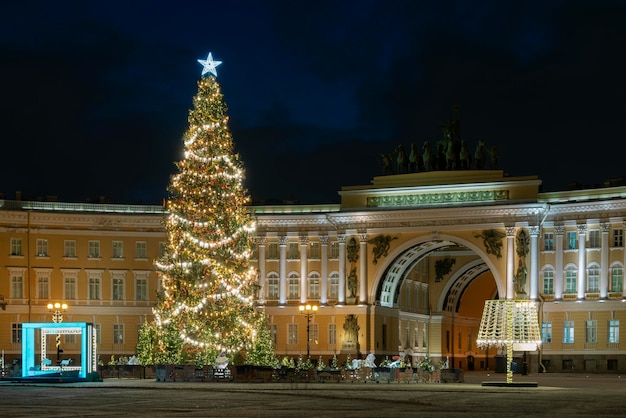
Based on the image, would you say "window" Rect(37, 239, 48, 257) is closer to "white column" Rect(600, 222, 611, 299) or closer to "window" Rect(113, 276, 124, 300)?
"window" Rect(113, 276, 124, 300)

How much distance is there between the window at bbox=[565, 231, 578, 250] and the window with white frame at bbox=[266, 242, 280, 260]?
20.1 m

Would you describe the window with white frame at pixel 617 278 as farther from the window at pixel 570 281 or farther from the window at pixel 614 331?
the window at pixel 570 281

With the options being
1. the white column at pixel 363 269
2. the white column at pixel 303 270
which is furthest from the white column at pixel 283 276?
the white column at pixel 363 269

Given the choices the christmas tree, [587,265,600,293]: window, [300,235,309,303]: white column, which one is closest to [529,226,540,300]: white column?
[587,265,600,293]: window

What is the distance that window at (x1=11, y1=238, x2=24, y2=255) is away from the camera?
272ft

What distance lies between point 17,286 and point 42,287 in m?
1.69

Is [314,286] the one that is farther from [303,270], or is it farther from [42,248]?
[42,248]

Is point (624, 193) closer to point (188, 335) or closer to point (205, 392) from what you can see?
point (188, 335)

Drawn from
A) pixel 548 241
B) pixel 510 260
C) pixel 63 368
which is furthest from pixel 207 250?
pixel 548 241

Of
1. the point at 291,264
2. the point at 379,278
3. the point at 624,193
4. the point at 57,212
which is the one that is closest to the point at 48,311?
the point at 57,212

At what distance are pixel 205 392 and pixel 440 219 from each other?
40.1 m

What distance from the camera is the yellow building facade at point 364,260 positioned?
77875 millimetres

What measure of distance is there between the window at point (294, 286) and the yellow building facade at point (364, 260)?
69 millimetres

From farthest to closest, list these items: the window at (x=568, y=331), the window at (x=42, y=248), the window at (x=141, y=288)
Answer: the window at (x=141, y=288) → the window at (x=42, y=248) → the window at (x=568, y=331)
